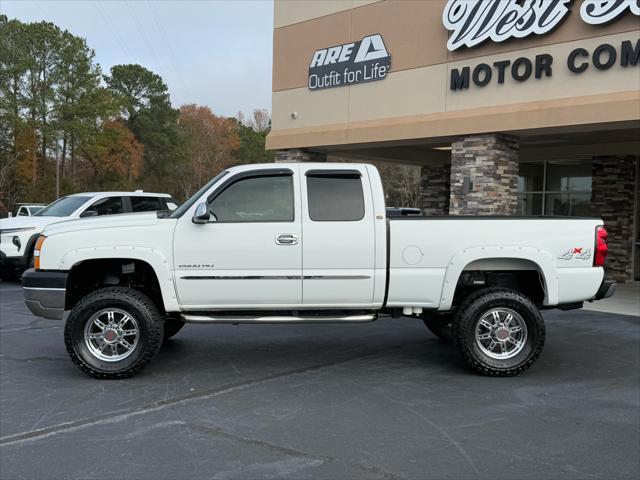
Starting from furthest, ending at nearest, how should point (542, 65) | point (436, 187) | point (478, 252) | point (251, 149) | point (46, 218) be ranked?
1. point (251, 149)
2. point (436, 187)
3. point (46, 218)
4. point (542, 65)
5. point (478, 252)

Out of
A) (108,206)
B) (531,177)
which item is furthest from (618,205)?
(108,206)

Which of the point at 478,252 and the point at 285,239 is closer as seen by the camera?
the point at 285,239

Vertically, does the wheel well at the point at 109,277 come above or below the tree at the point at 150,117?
below

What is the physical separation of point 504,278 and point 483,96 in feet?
24.2

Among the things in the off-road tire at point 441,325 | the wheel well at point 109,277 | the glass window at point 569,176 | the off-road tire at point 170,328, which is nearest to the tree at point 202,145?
the glass window at point 569,176

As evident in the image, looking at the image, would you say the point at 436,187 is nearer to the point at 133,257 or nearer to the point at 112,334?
the point at 133,257

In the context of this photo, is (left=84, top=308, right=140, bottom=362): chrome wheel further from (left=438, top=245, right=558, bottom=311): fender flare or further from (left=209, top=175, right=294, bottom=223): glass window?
(left=438, top=245, right=558, bottom=311): fender flare

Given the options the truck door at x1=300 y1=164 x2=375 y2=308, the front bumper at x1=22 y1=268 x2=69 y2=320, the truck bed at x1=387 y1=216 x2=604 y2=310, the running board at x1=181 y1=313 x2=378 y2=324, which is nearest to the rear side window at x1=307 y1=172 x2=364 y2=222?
the truck door at x1=300 y1=164 x2=375 y2=308

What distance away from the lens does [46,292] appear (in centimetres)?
623

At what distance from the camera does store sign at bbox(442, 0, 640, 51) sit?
11.5m

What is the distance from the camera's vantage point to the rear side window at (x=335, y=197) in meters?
6.45

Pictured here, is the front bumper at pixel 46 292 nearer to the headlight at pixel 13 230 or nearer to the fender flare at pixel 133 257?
the fender flare at pixel 133 257

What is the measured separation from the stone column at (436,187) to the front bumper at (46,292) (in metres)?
16.0

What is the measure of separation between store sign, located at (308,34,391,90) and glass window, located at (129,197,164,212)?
533 centimetres
